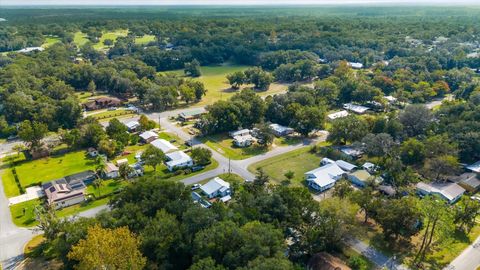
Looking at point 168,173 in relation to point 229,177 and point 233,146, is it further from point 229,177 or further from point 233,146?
point 233,146

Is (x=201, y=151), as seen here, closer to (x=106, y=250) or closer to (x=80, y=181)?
(x=80, y=181)

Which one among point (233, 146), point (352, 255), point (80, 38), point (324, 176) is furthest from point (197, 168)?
point (80, 38)

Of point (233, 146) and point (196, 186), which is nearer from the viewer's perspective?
point (196, 186)

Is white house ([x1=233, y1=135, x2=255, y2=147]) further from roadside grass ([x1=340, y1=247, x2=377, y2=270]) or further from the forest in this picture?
roadside grass ([x1=340, y1=247, x2=377, y2=270])

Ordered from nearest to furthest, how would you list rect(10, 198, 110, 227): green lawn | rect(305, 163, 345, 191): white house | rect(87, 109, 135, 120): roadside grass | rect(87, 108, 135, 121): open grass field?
rect(10, 198, 110, 227): green lawn
rect(305, 163, 345, 191): white house
rect(87, 108, 135, 121): open grass field
rect(87, 109, 135, 120): roadside grass

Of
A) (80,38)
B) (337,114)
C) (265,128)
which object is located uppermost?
(265,128)

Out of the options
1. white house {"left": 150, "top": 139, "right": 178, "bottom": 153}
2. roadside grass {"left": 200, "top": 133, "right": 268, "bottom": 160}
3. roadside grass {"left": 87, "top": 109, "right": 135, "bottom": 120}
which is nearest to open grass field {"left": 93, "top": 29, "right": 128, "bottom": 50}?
roadside grass {"left": 87, "top": 109, "right": 135, "bottom": 120}

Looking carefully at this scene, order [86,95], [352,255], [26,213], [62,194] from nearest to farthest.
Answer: [352,255], [26,213], [62,194], [86,95]

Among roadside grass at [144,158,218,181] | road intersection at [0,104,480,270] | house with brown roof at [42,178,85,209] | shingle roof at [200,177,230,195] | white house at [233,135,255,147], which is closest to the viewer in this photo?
road intersection at [0,104,480,270]
